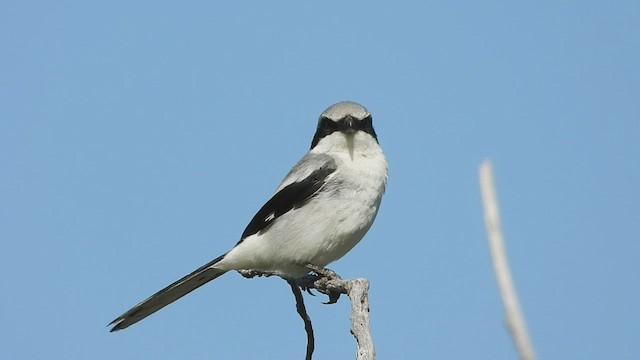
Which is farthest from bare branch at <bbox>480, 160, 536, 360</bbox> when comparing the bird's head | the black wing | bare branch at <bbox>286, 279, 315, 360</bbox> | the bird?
the bird's head

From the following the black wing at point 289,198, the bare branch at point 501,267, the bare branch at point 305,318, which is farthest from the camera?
the black wing at point 289,198

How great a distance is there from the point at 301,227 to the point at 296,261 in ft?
0.76

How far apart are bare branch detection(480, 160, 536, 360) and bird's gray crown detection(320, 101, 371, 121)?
4158mm

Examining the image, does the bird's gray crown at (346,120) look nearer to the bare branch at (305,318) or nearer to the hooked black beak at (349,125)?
the hooked black beak at (349,125)

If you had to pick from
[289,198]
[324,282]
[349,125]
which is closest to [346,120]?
[349,125]

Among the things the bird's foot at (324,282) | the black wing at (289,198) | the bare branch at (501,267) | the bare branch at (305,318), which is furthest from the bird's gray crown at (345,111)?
the bare branch at (501,267)

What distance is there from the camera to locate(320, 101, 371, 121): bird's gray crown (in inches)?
220

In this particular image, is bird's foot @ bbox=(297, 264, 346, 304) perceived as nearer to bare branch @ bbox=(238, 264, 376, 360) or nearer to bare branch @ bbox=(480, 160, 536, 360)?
bare branch @ bbox=(238, 264, 376, 360)

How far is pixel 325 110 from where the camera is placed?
5746mm

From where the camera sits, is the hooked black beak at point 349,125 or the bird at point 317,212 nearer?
the bird at point 317,212

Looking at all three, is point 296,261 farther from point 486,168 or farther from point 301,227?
point 486,168

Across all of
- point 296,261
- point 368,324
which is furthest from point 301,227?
point 368,324

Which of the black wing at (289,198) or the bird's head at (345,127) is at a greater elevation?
the bird's head at (345,127)

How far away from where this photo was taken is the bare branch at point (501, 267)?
1.30 meters
